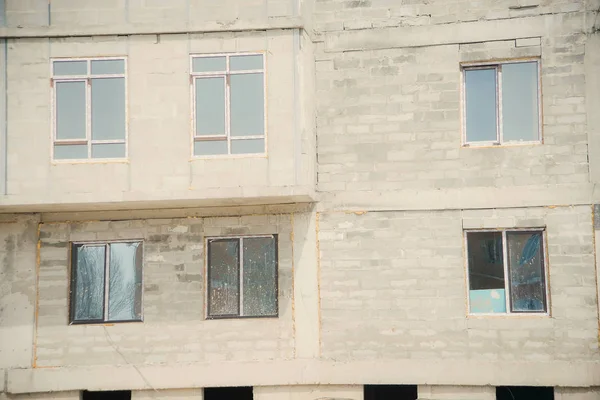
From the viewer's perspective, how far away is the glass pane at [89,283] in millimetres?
13016

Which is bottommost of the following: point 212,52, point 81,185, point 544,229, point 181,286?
point 181,286

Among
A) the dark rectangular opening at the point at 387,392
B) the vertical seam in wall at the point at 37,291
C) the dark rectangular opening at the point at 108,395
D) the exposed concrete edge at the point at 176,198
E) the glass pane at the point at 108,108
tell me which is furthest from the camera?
the dark rectangular opening at the point at 387,392

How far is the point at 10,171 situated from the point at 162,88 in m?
2.92

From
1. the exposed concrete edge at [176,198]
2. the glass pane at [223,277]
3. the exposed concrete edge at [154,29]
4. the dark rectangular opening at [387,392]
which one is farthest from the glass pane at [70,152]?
the dark rectangular opening at [387,392]

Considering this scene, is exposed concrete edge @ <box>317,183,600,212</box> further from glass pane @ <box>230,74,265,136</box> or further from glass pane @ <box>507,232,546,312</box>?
glass pane @ <box>230,74,265,136</box>

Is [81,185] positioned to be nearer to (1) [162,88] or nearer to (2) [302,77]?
(1) [162,88]

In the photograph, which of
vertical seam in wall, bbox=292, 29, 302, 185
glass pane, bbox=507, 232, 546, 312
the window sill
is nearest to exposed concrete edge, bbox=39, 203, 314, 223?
vertical seam in wall, bbox=292, 29, 302, 185

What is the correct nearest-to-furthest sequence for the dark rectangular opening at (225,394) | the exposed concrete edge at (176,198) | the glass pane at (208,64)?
the exposed concrete edge at (176,198) < the glass pane at (208,64) < the dark rectangular opening at (225,394)

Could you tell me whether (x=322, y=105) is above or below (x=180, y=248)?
above

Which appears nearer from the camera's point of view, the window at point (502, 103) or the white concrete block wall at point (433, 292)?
the white concrete block wall at point (433, 292)

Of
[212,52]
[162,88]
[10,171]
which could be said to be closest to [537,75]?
[212,52]

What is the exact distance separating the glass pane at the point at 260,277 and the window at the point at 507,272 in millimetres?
3425

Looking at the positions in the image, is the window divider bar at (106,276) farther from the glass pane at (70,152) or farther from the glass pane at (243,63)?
the glass pane at (243,63)

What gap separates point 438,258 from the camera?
12.5m
